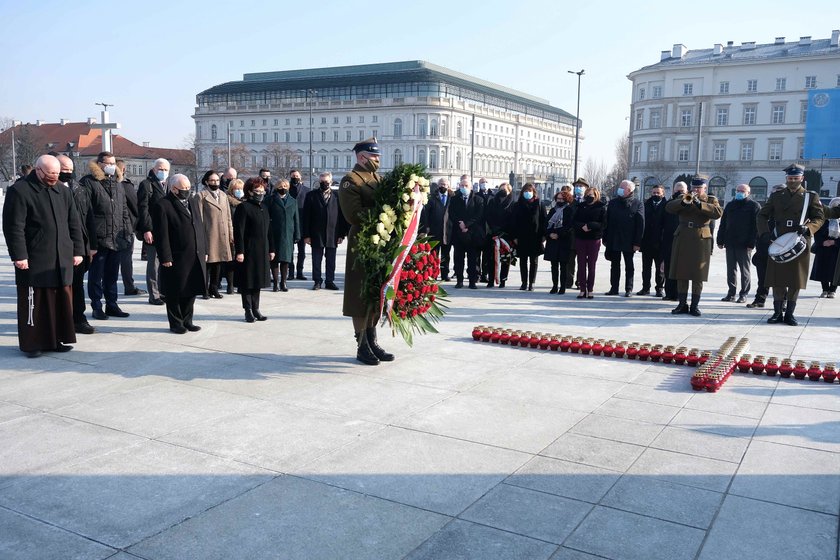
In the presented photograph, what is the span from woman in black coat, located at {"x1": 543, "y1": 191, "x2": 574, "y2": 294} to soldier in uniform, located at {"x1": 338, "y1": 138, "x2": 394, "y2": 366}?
6151 mm

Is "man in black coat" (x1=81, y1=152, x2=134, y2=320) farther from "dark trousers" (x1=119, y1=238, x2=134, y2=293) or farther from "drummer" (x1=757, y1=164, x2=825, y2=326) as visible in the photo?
"drummer" (x1=757, y1=164, x2=825, y2=326)

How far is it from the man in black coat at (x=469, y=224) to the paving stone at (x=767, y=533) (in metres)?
9.57

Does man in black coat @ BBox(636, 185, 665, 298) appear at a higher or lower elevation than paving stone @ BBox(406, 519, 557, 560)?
higher

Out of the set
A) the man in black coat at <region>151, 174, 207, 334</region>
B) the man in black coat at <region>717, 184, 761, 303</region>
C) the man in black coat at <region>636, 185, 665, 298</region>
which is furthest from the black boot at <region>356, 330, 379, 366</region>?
the man in black coat at <region>717, 184, 761, 303</region>

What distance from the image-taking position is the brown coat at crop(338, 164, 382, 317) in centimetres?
711

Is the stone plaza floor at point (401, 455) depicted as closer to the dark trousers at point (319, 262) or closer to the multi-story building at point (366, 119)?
the dark trousers at point (319, 262)

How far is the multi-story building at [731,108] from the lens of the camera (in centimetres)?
8712

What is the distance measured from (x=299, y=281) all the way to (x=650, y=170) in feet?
283

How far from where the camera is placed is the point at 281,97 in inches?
4852

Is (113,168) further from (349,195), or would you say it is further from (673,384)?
(673,384)

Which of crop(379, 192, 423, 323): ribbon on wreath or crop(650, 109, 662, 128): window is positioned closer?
crop(379, 192, 423, 323): ribbon on wreath

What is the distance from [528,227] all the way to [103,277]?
7190 millimetres

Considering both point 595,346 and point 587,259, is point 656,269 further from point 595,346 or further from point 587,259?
point 595,346

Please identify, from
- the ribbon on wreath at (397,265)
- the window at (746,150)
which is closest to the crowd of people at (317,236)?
the ribbon on wreath at (397,265)
